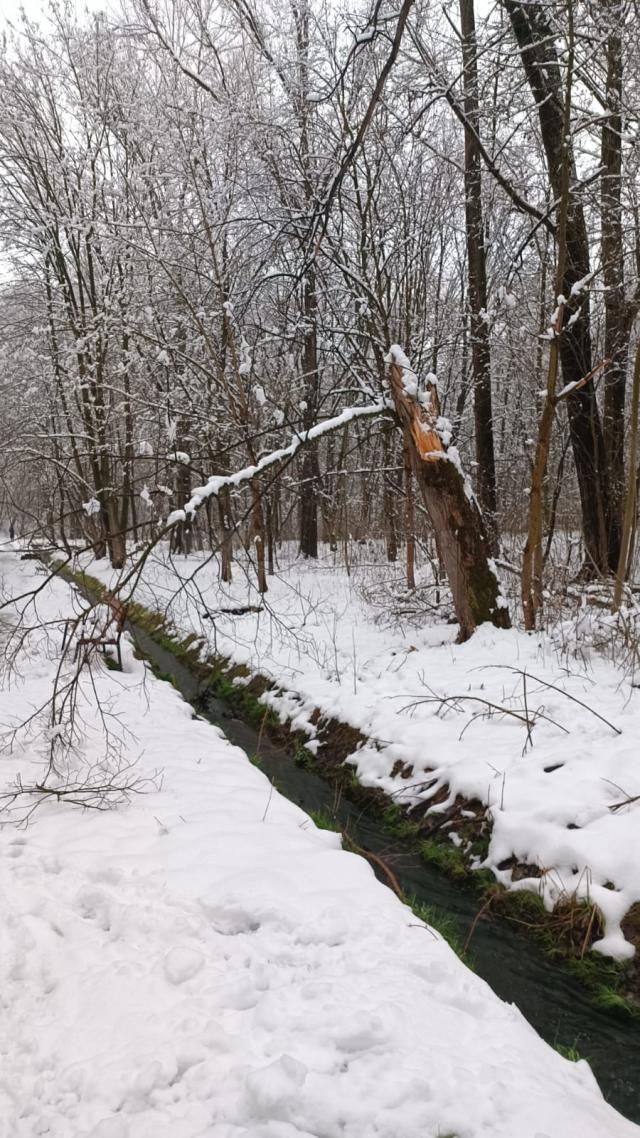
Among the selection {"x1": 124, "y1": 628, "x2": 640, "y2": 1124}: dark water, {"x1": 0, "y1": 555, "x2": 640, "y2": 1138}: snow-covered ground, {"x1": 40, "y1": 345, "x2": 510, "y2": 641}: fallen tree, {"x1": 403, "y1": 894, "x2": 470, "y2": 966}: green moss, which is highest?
{"x1": 40, "y1": 345, "x2": 510, "y2": 641}: fallen tree

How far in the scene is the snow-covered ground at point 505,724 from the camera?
429 cm

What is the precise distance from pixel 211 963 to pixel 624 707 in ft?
12.0

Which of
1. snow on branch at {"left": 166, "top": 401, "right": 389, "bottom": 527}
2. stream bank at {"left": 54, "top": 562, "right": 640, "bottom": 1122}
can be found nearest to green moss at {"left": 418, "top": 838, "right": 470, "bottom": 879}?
stream bank at {"left": 54, "top": 562, "right": 640, "bottom": 1122}

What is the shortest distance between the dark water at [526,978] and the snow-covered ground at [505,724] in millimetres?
313

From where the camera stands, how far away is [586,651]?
689 centimetres

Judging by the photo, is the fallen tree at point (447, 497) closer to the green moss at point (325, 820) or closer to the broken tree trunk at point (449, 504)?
the broken tree trunk at point (449, 504)

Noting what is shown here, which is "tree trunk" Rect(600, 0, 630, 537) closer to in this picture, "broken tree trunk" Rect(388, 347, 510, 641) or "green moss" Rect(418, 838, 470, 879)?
"broken tree trunk" Rect(388, 347, 510, 641)

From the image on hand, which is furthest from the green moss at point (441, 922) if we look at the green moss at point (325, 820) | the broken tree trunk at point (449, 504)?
the broken tree trunk at point (449, 504)

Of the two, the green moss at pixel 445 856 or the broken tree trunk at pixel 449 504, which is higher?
the broken tree trunk at pixel 449 504

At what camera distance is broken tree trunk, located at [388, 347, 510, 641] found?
26.0ft

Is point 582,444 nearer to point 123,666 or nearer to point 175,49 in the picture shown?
point 123,666

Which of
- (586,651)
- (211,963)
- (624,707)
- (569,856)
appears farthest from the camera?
(586,651)

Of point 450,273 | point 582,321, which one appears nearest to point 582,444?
point 582,321

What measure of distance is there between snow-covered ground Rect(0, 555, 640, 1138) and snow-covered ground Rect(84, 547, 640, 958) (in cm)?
116
